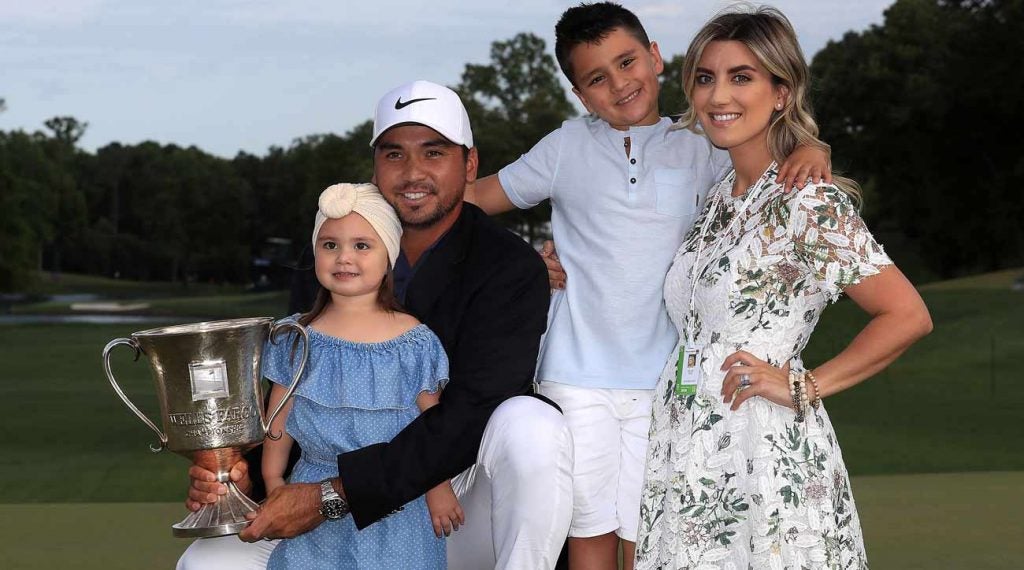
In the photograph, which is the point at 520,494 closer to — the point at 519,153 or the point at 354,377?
the point at 354,377

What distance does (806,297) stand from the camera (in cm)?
309

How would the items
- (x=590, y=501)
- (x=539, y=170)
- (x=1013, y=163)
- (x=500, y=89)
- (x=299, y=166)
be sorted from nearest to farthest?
(x=590, y=501) → (x=539, y=170) → (x=1013, y=163) → (x=500, y=89) → (x=299, y=166)

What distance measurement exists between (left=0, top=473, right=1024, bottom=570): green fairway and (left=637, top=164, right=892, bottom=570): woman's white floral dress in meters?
2.10

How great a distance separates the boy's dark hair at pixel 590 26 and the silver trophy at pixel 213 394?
1.43 m

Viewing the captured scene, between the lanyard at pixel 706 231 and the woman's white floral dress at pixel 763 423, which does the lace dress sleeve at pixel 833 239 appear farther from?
the lanyard at pixel 706 231

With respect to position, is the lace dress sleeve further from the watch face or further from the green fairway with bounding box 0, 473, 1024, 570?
the green fairway with bounding box 0, 473, 1024, 570

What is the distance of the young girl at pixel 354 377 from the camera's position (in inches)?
136

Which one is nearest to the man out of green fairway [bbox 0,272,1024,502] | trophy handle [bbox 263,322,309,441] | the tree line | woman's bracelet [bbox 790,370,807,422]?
trophy handle [bbox 263,322,309,441]

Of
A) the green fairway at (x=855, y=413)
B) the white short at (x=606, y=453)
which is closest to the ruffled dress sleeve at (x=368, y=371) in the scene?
the white short at (x=606, y=453)

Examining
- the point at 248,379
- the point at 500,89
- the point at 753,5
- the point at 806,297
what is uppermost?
the point at 500,89

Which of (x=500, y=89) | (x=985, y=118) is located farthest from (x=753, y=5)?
(x=500, y=89)

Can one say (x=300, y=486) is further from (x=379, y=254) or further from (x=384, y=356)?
(x=379, y=254)

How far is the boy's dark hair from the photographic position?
13.5 feet

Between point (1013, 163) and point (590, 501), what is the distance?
43330 mm
